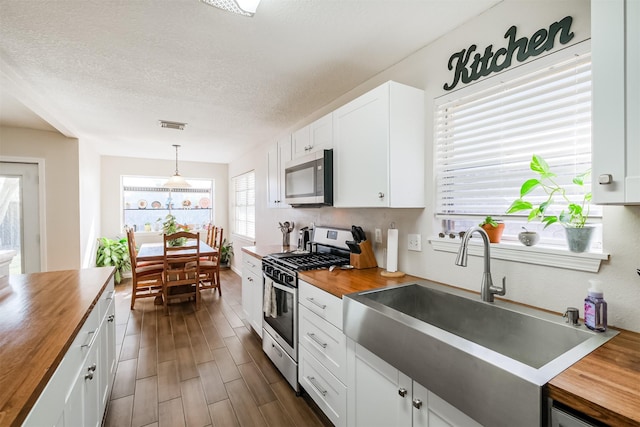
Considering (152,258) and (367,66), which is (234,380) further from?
(367,66)

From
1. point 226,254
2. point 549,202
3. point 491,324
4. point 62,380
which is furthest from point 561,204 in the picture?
point 226,254

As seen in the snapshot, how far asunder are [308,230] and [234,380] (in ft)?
4.86

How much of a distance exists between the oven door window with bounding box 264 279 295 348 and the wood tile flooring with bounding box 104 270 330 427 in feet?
1.24

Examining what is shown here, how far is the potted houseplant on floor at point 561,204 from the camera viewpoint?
1.20m

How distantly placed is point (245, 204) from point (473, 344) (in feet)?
17.1

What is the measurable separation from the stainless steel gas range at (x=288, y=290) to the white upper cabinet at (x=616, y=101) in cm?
168

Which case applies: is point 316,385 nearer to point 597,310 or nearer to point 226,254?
point 597,310

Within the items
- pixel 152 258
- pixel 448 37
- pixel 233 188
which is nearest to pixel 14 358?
pixel 448 37

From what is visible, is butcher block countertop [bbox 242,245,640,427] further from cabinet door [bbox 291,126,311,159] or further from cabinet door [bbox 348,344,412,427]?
cabinet door [bbox 291,126,311,159]

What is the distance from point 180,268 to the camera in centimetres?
416

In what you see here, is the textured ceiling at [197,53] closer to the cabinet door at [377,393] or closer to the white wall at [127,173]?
the cabinet door at [377,393]

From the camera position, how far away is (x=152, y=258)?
12.4ft

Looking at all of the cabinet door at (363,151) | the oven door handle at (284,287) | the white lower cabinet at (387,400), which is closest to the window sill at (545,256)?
the cabinet door at (363,151)

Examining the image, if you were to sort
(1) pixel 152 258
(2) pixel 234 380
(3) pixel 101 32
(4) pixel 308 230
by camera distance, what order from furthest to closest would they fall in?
(1) pixel 152 258 < (4) pixel 308 230 < (2) pixel 234 380 < (3) pixel 101 32
